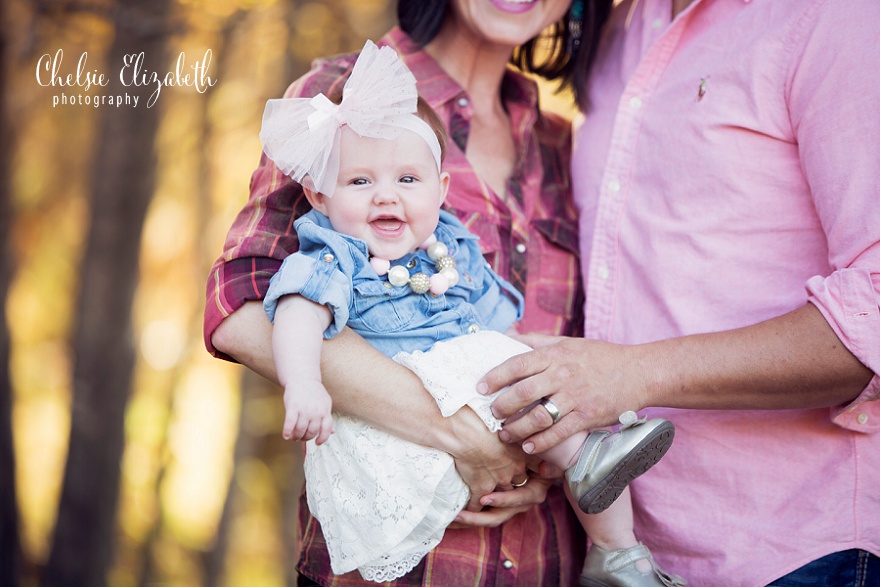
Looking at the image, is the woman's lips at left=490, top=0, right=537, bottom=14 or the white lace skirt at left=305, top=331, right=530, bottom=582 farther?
the woman's lips at left=490, top=0, right=537, bottom=14

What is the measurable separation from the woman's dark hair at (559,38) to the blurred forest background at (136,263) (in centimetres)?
210

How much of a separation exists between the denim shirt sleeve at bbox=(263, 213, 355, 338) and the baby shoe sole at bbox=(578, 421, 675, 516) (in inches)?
21.7

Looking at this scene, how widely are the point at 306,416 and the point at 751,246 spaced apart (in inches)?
38.6

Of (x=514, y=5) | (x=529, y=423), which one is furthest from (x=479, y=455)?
(x=514, y=5)

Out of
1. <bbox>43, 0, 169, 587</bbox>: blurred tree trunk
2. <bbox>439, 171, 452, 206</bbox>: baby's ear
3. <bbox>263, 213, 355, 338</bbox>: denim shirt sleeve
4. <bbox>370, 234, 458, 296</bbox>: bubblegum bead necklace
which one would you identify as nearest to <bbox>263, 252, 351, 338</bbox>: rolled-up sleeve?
<bbox>263, 213, 355, 338</bbox>: denim shirt sleeve

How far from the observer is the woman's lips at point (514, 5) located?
2.09 metres

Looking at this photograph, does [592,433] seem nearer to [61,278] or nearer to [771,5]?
[771,5]

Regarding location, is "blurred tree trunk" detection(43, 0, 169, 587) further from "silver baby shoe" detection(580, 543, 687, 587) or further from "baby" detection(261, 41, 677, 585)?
"silver baby shoe" detection(580, 543, 687, 587)

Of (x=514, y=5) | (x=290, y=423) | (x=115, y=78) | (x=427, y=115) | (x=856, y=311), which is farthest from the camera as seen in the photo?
(x=115, y=78)

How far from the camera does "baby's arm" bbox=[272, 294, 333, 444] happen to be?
1341mm

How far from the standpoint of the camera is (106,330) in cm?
468

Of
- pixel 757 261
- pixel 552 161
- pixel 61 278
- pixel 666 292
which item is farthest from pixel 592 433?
pixel 61 278

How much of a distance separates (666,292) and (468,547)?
2.24 ft

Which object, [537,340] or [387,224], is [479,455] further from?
[387,224]
